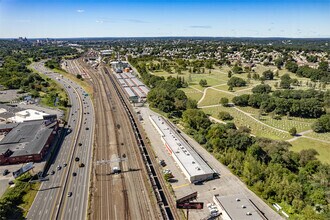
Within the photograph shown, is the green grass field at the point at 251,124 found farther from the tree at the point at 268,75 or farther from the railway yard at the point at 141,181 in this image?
the tree at the point at 268,75

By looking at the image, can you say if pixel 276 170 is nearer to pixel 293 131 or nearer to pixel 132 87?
pixel 293 131

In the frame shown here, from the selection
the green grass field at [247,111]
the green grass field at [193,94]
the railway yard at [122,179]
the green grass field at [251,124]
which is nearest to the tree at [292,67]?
the green grass field at [247,111]

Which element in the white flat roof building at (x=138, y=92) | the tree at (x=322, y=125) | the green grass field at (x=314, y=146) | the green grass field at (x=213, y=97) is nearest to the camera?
the green grass field at (x=314, y=146)

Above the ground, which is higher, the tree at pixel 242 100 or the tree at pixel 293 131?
the tree at pixel 242 100

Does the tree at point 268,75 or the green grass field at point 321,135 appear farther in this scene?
the tree at point 268,75

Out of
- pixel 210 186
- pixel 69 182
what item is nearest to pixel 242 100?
pixel 210 186

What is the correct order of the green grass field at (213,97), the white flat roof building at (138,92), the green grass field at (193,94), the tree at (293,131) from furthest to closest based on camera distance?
the green grass field at (193,94)
the white flat roof building at (138,92)
the green grass field at (213,97)
the tree at (293,131)

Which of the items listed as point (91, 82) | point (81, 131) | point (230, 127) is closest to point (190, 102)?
point (230, 127)
